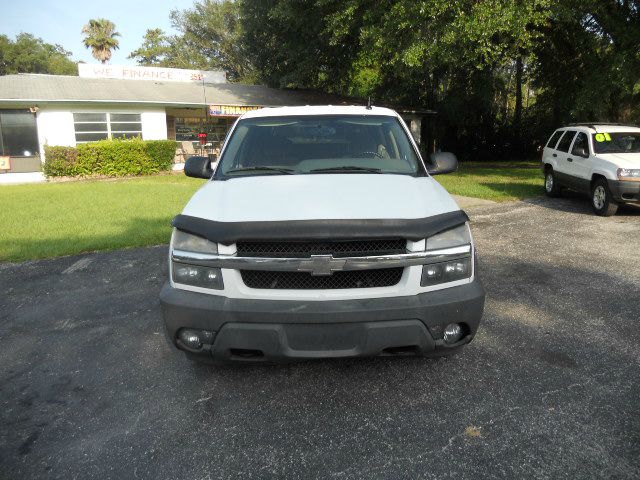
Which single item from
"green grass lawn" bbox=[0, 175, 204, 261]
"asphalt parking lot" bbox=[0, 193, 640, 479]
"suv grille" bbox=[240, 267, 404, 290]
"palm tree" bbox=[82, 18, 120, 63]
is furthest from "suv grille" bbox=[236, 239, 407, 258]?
"palm tree" bbox=[82, 18, 120, 63]

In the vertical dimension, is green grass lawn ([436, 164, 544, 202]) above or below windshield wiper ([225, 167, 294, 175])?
below

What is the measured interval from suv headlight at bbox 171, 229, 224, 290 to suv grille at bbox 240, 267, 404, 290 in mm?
167

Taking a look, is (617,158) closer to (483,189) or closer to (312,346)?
(483,189)

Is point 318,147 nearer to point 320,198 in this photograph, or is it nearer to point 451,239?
point 320,198

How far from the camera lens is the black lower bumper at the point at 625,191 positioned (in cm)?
865

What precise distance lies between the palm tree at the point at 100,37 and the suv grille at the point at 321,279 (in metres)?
51.2

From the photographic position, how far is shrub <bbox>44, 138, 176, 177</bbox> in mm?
18406

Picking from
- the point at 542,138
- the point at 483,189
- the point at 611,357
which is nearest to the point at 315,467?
the point at 611,357

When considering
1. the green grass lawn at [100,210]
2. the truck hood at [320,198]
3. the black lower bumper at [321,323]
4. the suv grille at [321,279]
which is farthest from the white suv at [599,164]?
the suv grille at [321,279]

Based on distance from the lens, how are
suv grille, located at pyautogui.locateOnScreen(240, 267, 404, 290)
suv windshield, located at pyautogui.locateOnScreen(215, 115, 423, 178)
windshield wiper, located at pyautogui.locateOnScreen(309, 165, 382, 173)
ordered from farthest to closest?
suv windshield, located at pyautogui.locateOnScreen(215, 115, 423, 178)
windshield wiper, located at pyautogui.locateOnScreen(309, 165, 382, 173)
suv grille, located at pyautogui.locateOnScreen(240, 267, 404, 290)

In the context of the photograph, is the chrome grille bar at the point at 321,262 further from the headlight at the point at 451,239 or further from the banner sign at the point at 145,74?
the banner sign at the point at 145,74

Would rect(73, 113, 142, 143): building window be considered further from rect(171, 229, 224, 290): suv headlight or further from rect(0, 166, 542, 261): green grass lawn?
rect(171, 229, 224, 290): suv headlight

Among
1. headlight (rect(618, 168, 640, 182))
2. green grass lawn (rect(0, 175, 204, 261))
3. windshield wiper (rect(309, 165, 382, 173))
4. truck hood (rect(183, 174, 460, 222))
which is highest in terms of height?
windshield wiper (rect(309, 165, 382, 173))

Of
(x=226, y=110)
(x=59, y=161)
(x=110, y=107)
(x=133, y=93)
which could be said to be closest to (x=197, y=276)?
(x=59, y=161)
